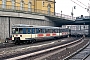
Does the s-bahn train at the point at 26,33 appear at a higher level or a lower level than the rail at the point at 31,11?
lower

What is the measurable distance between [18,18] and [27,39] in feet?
26.8

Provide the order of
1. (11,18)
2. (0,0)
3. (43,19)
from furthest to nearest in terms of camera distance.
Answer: (43,19) → (0,0) → (11,18)

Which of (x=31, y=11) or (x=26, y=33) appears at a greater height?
(x=31, y=11)

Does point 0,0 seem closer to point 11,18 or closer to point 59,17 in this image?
point 11,18

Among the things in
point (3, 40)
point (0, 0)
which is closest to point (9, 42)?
point (3, 40)

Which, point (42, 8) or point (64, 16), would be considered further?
point (64, 16)

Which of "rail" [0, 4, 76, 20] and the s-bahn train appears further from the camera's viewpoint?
"rail" [0, 4, 76, 20]

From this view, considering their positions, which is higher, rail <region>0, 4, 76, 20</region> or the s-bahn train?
rail <region>0, 4, 76, 20</region>

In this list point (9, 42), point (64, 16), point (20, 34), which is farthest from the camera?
point (64, 16)

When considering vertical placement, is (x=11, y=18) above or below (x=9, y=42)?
above

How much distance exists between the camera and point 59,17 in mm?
61500

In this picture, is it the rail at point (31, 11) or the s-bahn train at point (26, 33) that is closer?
the s-bahn train at point (26, 33)

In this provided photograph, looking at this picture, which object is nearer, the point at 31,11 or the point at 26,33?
the point at 26,33

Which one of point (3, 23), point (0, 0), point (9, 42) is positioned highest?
point (0, 0)
